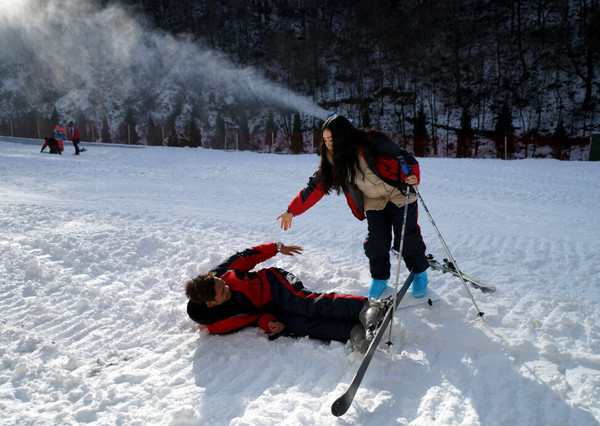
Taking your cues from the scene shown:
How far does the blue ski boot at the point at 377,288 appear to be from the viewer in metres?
3.45

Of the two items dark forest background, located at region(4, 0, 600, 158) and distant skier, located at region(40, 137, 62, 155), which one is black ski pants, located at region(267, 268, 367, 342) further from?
dark forest background, located at region(4, 0, 600, 158)

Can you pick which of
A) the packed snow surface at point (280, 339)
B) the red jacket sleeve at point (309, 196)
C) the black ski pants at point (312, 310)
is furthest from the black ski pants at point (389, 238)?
the black ski pants at point (312, 310)

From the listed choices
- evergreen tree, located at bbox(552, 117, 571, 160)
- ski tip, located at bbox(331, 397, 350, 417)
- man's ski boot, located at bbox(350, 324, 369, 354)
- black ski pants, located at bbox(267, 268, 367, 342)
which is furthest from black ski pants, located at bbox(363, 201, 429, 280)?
evergreen tree, located at bbox(552, 117, 571, 160)

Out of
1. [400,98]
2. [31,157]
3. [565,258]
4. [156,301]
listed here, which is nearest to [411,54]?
[400,98]

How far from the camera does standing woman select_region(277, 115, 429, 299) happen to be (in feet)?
9.72

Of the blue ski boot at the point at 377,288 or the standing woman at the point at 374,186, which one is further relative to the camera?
the blue ski boot at the point at 377,288

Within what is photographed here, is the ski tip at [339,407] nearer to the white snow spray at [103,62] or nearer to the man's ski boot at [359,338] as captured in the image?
the man's ski boot at [359,338]

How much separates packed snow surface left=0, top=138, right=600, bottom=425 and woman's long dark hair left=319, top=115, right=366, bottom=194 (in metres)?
1.20

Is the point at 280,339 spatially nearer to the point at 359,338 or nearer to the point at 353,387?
the point at 359,338

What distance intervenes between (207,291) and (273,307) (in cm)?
60

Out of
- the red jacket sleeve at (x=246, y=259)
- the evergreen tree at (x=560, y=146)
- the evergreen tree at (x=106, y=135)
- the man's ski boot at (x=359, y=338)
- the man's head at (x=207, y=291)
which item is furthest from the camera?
the evergreen tree at (x=106, y=135)

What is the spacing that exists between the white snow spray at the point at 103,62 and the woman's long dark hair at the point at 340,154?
31912 millimetres

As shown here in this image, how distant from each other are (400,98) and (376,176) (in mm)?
29023

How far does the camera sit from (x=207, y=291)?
108 inches
